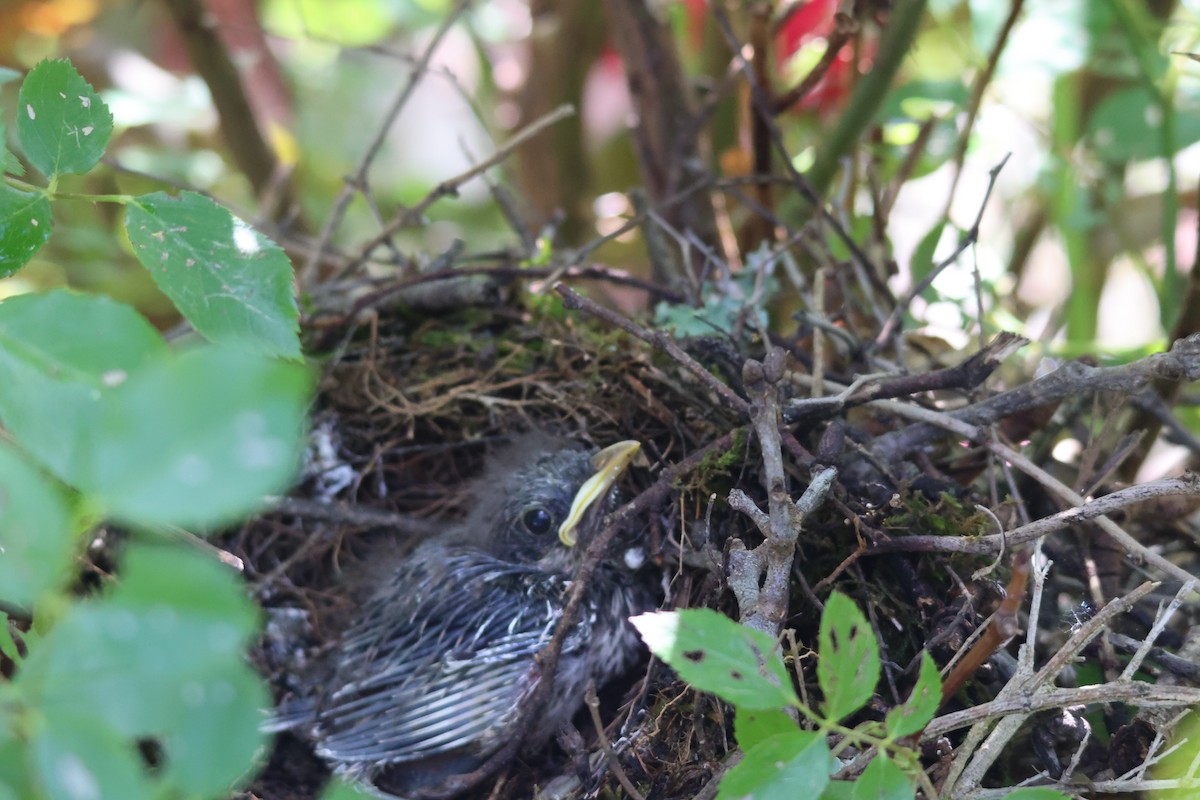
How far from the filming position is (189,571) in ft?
1.40

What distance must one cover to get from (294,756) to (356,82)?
2359mm

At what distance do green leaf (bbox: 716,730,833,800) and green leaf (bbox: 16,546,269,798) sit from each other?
1.02 feet

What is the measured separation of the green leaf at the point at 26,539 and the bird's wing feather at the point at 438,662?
773 mm

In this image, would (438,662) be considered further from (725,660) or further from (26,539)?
(26,539)

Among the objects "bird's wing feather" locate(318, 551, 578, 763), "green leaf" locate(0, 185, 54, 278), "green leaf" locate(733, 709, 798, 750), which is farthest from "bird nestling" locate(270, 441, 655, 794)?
"green leaf" locate(0, 185, 54, 278)

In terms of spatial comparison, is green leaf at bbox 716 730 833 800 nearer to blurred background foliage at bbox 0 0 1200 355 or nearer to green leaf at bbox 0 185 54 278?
green leaf at bbox 0 185 54 278

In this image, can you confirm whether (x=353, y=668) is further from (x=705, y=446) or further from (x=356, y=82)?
(x=356, y=82)

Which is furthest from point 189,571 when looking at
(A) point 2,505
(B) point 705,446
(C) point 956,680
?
(B) point 705,446

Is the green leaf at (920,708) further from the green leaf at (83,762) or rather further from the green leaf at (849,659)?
the green leaf at (83,762)

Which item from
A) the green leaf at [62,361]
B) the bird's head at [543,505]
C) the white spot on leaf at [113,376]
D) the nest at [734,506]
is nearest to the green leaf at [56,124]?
the green leaf at [62,361]

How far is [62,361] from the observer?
0.55m

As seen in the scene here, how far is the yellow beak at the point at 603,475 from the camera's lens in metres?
1.26

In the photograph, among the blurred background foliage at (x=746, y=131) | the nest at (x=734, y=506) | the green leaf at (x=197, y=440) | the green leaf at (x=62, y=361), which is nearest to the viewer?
the green leaf at (x=197, y=440)

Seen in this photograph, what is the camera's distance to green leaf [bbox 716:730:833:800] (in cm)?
60
